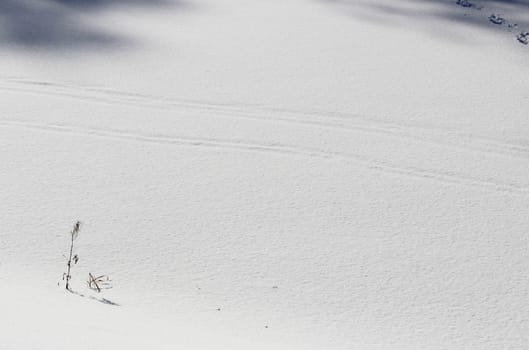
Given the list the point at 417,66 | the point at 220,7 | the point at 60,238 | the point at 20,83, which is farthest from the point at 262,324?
the point at 220,7

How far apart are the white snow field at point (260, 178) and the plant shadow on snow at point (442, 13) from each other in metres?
0.06

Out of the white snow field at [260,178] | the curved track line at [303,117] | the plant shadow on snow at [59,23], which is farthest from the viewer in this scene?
the plant shadow on snow at [59,23]

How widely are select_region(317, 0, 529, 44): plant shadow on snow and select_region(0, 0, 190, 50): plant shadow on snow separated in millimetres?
1647

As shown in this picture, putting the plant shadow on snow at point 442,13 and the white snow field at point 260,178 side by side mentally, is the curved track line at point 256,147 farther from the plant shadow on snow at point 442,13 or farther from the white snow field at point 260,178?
the plant shadow on snow at point 442,13

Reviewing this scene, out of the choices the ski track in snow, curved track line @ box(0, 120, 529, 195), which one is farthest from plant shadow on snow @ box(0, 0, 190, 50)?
curved track line @ box(0, 120, 529, 195)

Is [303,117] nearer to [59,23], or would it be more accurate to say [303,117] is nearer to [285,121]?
[285,121]

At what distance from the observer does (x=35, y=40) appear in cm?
550

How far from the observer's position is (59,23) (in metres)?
5.92

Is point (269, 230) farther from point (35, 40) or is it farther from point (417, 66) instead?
point (35, 40)

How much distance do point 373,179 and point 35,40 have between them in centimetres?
298

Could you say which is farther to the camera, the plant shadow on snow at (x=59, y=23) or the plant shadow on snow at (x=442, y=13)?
the plant shadow on snow at (x=442, y=13)

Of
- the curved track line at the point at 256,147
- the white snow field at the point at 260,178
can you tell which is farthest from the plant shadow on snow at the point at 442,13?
the curved track line at the point at 256,147

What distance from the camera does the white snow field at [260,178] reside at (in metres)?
2.87

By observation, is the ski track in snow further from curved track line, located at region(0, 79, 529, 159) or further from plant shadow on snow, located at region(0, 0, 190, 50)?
plant shadow on snow, located at region(0, 0, 190, 50)
